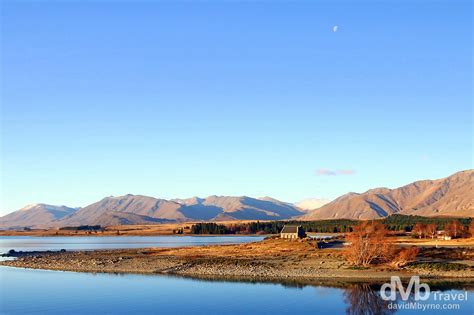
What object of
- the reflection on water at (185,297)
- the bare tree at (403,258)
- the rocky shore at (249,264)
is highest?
the bare tree at (403,258)

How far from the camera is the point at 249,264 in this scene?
3501 inches

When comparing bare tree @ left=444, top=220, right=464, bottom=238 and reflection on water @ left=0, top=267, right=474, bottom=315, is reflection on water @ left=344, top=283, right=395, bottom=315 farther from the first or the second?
bare tree @ left=444, top=220, right=464, bottom=238

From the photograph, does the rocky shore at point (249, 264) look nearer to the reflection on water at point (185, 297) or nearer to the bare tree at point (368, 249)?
the bare tree at point (368, 249)

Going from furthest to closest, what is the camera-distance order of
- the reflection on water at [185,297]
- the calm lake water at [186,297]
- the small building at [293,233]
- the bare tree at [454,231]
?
the bare tree at [454,231], the small building at [293,233], the reflection on water at [185,297], the calm lake water at [186,297]

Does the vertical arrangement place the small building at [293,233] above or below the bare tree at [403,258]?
above

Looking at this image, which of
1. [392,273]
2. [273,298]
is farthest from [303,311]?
[392,273]

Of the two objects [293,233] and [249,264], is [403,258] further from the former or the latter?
[293,233]

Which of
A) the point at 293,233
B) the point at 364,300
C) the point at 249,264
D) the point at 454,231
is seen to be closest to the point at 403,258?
the point at 249,264

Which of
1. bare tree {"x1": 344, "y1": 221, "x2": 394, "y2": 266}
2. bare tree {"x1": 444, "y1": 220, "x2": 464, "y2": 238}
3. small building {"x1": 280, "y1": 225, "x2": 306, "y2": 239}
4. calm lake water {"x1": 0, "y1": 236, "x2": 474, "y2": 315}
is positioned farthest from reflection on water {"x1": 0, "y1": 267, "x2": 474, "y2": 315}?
bare tree {"x1": 444, "y1": 220, "x2": 464, "y2": 238}

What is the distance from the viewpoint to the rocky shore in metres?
76.1

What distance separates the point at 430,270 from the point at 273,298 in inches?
1098

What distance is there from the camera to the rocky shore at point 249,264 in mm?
76062

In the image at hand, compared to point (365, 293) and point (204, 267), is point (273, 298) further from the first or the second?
point (204, 267)

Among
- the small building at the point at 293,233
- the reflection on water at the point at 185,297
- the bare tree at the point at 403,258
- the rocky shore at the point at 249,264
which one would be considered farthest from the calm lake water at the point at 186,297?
the small building at the point at 293,233
